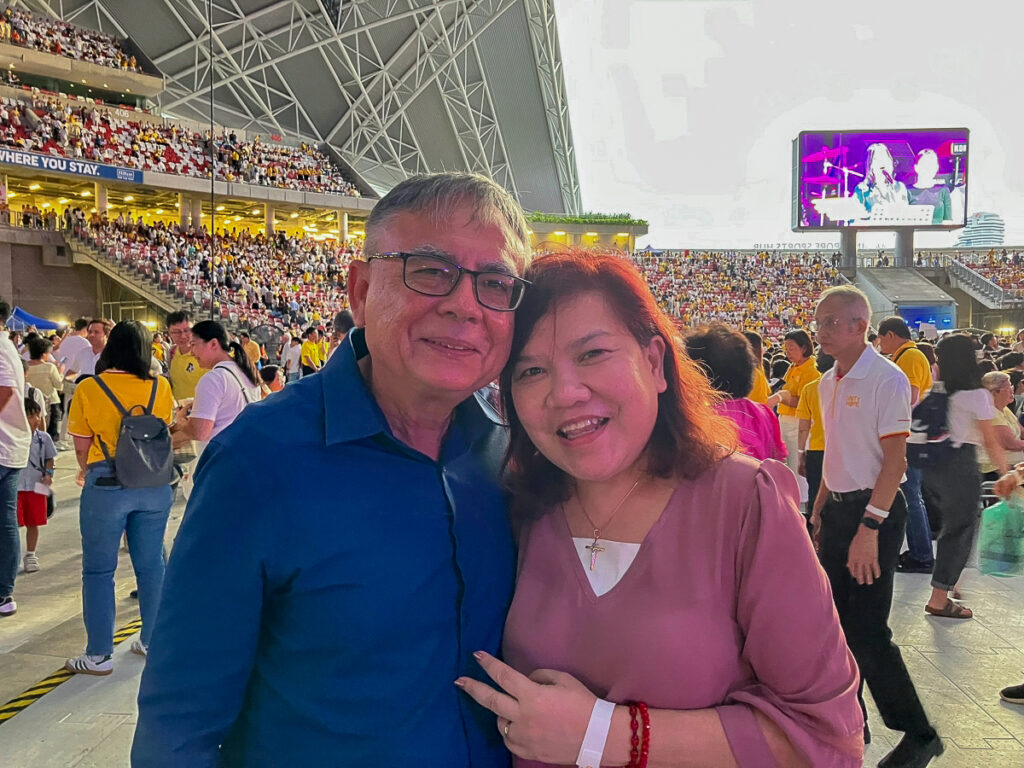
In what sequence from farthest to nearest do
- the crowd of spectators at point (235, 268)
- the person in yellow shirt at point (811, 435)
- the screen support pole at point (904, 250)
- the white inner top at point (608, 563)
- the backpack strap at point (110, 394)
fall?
the screen support pole at point (904, 250) < the crowd of spectators at point (235, 268) < the person in yellow shirt at point (811, 435) < the backpack strap at point (110, 394) < the white inner top at point (608, 563)

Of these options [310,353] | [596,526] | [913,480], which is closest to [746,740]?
[596,526]

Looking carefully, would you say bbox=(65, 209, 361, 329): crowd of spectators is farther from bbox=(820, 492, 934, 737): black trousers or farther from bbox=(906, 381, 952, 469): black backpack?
bbox=(820, 492, 934, 737): black trousers

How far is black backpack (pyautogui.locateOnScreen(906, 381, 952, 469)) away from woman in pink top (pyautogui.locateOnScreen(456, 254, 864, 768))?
3857 mm

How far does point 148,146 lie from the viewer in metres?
30.7

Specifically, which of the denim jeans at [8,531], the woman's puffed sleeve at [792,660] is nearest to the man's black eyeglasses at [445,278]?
the woman's puffed sleeve at [792,660]

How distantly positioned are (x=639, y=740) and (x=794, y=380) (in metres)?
6.14

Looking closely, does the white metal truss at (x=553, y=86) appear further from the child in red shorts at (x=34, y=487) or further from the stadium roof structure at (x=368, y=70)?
the child in red shorts at (x=34, y=487)

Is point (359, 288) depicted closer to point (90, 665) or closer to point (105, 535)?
point (105, 535)

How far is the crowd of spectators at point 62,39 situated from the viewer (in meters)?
30.1

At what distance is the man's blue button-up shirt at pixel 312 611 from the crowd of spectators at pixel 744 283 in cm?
3223

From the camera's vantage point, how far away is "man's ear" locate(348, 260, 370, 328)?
4.97ft

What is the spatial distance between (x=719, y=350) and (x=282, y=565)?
2.84 m

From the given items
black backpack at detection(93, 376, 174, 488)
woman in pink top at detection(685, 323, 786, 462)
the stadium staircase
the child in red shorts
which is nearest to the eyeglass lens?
woman in pink top at detection(685, 323, 786, 462)

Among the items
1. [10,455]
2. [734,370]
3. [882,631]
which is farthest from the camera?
[10,455]
